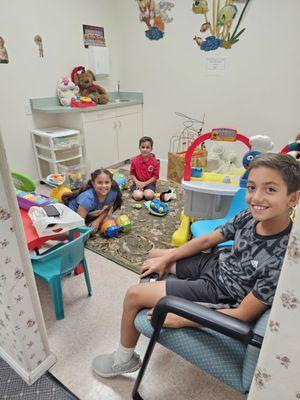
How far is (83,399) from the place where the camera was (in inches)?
43.7

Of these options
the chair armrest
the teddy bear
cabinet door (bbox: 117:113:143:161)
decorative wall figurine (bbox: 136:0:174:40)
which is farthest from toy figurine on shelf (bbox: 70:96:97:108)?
the chair armrest

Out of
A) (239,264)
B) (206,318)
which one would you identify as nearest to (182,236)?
(239,264)

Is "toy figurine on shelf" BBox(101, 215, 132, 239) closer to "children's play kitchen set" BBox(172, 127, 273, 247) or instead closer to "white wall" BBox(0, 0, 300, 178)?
"children's play kitchen set" BBox(172, 127, 273, 247)

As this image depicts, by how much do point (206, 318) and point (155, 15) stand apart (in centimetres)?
366

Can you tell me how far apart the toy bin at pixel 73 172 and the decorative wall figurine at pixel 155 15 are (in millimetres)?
1930

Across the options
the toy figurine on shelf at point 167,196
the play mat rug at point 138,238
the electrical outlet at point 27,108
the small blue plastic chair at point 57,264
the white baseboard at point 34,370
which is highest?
the electrical outlet at point 27,108

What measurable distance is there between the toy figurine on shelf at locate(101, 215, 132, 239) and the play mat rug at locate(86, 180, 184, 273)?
0.12 feet

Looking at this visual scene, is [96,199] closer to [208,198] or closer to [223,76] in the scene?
[208,198]

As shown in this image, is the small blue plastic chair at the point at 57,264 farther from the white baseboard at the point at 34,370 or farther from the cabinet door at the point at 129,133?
the cabinet door at the point at 129,133

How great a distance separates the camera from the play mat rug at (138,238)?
1986 millimetres

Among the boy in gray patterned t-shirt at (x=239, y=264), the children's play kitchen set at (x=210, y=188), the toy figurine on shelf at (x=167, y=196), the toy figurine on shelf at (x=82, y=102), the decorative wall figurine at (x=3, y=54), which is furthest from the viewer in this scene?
the toy figurine on shelf at (x=82, y=102)

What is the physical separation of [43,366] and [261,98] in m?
3.14

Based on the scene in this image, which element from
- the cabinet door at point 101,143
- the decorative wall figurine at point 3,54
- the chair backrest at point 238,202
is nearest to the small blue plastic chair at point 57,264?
the chair backrest at point 238,202

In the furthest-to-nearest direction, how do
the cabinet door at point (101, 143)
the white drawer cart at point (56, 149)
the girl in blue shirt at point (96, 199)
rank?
the cabinet door at point (101, 143)
the white drawer cart at point (56, 149)
the girl in blue shirt at point (96, 199)
